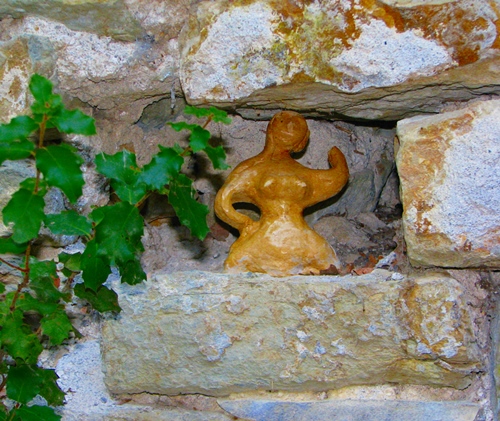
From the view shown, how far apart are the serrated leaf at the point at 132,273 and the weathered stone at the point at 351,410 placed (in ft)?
1.01

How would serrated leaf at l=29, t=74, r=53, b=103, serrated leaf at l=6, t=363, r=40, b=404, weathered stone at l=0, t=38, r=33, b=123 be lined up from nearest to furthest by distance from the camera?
serrated leaf at l=29, t=74, r=53, b=103
serrated leaf at l=6, t=363, r=40, b=404
weathered stone at l=0, t=38, r=33, b=123

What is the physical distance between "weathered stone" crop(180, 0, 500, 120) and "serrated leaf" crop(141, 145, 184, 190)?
0.26 metres

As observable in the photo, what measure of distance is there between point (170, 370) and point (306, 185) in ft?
1.43

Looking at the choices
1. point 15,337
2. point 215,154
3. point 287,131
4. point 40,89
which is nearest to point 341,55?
point 287,131

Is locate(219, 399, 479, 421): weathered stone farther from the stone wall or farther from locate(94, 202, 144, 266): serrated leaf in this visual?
locate(94, 202, 144, 266): serrated leaf

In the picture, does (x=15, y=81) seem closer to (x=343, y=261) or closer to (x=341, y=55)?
(x=341, y=55)

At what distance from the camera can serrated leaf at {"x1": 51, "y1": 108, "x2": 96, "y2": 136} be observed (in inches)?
42.4

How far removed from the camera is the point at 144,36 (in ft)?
4.66

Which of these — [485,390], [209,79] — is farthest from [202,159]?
[485,390]

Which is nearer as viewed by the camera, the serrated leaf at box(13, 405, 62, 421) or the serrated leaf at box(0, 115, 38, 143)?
the serrated leaf at box(0, 115, 38, 143)

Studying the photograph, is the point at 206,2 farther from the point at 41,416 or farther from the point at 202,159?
the point at 41,416

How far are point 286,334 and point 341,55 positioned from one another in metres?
0.51

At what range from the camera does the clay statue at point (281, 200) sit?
142 cm

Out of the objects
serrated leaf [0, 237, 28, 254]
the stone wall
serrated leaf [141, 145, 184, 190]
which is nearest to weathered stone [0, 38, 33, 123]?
the stone wall
